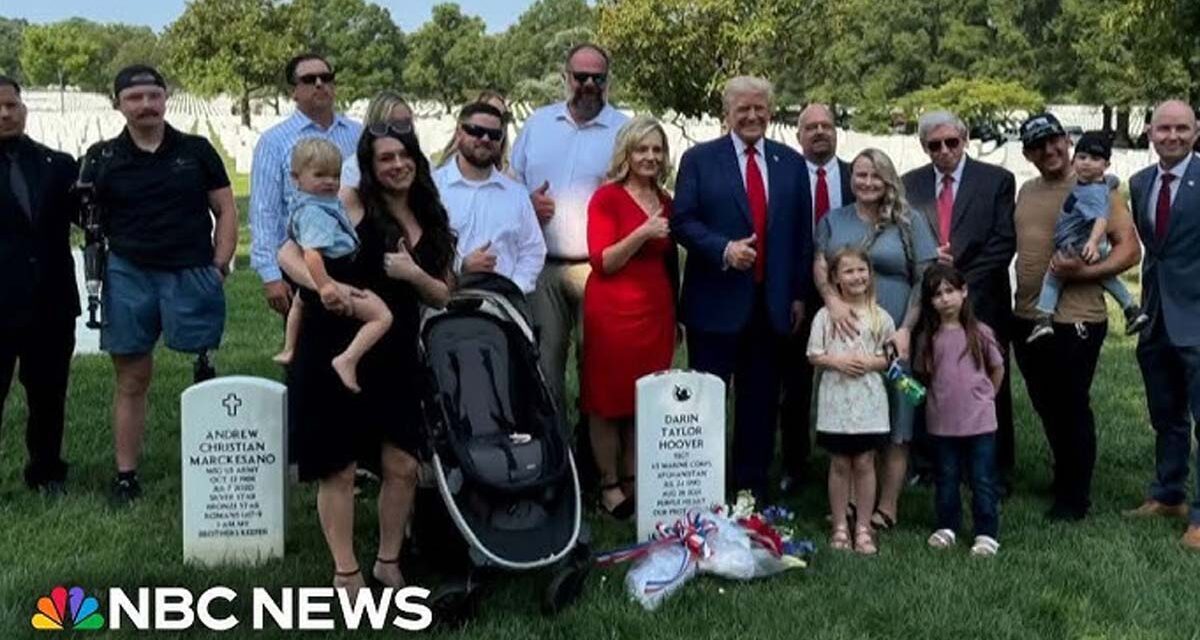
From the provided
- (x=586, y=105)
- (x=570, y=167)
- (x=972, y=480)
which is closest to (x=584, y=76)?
(x=586, y=105)

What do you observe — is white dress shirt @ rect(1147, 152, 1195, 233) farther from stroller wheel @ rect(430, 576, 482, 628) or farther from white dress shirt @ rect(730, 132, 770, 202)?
stroller wheel @ rect(430, 576, 482, 628)

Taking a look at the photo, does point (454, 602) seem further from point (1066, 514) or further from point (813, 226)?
point (1066, 514)

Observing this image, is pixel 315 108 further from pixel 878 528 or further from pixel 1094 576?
pixel 1094 576

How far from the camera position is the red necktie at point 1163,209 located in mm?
5984

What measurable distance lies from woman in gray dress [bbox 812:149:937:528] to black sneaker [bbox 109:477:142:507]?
3.49 m

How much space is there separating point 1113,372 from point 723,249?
17.2 ft

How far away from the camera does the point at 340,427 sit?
4.70 metres

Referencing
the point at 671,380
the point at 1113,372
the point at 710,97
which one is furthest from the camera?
the point at 710,97

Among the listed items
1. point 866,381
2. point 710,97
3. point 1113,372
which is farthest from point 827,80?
point 866,381

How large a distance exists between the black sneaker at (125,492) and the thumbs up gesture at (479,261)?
2.16 metres

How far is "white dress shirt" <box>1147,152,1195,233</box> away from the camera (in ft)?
19.5

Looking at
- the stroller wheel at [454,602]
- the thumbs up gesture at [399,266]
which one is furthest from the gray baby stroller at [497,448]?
the thumbs up gesture at [399,266]

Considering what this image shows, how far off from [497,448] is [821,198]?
247cm

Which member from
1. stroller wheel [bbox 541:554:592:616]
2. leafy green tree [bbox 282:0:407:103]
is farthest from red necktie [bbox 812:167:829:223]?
leafy green tree [bbox 282:0:407:103]
